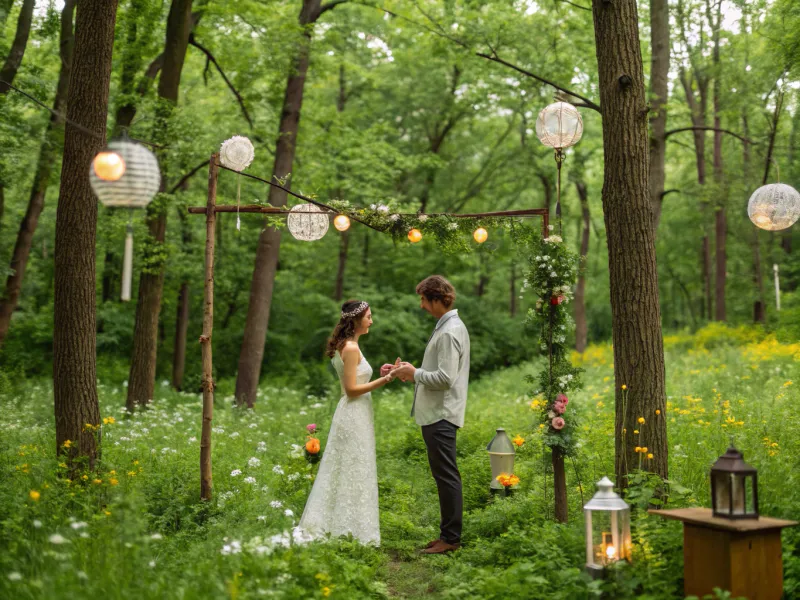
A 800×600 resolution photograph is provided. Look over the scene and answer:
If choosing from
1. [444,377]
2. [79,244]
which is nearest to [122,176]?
[79,244]

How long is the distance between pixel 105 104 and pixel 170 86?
18.4 feet

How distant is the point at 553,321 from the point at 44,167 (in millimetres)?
Result: 9407

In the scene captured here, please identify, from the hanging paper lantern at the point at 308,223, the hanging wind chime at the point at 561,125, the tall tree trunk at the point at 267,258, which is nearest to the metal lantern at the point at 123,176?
the hanging paper lantern at the point at 308,223

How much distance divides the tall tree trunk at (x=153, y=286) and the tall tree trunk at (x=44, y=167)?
4.85 feet

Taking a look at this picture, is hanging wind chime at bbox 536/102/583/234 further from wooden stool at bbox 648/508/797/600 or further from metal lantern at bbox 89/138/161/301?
metal lantern at bbox 89/138/161/301

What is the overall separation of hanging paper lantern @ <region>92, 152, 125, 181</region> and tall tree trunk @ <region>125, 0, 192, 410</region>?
8.24 meters

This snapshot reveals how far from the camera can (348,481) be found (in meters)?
6.64

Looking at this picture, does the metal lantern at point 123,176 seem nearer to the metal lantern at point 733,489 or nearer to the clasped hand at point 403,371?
the clasped hand at point 403,371

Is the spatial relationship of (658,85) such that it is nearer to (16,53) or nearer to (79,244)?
(79,244)

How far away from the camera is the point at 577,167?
68.5 ft

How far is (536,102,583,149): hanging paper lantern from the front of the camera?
Result: 23.5 ft

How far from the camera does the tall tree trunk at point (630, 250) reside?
20.3 feet

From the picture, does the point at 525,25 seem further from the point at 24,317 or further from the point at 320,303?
the point at 24,317

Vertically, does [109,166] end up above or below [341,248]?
below
